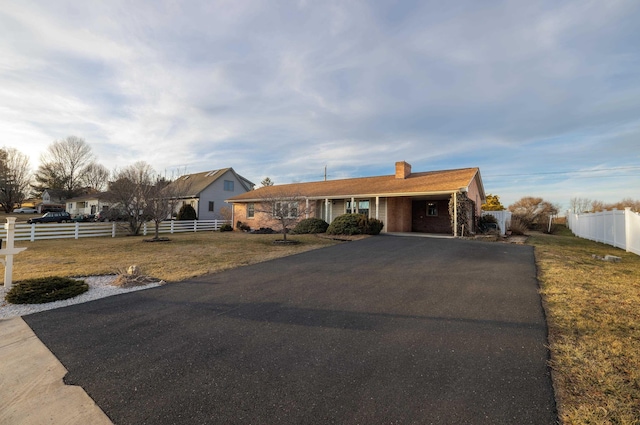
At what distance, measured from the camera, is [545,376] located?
260cm

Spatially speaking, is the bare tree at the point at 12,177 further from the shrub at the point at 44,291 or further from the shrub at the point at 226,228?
the shrub at the point at 44,291

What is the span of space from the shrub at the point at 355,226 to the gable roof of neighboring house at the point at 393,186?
7.10 ft

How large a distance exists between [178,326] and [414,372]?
3.18m

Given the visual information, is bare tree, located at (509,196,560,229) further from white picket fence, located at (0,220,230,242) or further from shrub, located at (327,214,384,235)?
white picket fence, located at (0,220,230,242)

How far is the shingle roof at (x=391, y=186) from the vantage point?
1589 centimetres

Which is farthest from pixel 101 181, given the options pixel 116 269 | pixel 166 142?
pixel 116 269

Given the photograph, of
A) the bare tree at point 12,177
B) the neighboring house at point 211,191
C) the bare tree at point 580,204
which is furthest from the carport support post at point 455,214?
the bare tree at point 12,177

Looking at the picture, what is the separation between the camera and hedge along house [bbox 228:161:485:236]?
15805 mm

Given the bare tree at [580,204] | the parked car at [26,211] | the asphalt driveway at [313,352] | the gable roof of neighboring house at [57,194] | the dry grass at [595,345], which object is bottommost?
the asphalt driveway at [313,352]

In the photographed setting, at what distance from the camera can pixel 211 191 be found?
102 feet

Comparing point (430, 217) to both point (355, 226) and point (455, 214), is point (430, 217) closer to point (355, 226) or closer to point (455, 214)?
point (455, 214)

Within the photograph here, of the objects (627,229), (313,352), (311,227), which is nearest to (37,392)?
(313,352)

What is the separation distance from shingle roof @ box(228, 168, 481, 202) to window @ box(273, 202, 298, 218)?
1.80 meters

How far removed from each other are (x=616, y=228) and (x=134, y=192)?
81.6ft
